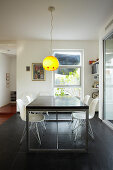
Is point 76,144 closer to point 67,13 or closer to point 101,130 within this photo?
point 101,130

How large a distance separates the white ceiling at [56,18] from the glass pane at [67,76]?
1.30 metres

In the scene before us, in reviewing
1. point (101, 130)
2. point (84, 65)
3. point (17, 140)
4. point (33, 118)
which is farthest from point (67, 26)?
point (17, 140)

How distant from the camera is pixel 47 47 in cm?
495

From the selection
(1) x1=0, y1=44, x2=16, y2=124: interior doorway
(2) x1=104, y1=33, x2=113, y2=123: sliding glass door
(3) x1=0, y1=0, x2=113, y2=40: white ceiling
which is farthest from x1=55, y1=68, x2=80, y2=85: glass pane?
(1) x1=0, y1=44, x2=16, y2=124: interior doorway

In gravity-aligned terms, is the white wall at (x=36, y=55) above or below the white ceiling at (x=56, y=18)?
below

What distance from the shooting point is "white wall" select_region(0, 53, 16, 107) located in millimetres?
6270

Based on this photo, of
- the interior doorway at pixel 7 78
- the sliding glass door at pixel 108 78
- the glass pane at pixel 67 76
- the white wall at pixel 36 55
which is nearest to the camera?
the sliding glass door at pixel 108 78

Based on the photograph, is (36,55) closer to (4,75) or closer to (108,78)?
(4,75)

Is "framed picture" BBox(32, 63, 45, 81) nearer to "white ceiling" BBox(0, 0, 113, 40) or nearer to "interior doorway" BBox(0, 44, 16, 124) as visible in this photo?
"white ceiling" BBox(0, 0, 113, 40)

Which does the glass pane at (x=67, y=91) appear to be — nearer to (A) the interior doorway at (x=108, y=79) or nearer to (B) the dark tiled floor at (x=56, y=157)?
(A) the interior doorway at (x=108, y=79)

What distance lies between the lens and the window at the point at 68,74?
5145 millimetres

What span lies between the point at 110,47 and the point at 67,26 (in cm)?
143

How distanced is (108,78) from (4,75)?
5273mm

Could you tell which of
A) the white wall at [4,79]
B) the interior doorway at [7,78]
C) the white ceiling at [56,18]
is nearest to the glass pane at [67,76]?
the white ceiling at [56,18]
